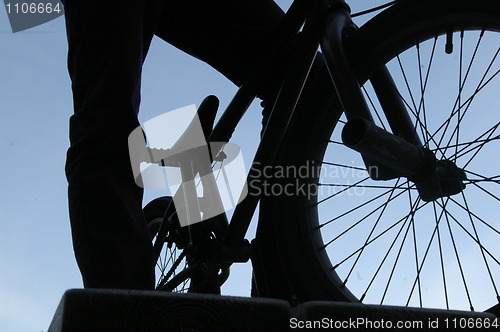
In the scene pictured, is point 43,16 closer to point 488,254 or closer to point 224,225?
point 224,225

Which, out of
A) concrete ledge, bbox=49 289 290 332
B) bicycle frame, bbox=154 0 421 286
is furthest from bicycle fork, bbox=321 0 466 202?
concrete ledge, bbox=49 289 290 332

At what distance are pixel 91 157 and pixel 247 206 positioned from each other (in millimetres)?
433

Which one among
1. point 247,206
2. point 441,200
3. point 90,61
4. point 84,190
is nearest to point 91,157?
point 84,190

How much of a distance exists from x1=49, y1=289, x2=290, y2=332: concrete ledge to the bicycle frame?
22.8 inches

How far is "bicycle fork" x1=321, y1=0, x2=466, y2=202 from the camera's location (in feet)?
2.89

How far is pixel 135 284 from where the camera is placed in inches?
29.8

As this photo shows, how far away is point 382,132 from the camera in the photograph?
87cm

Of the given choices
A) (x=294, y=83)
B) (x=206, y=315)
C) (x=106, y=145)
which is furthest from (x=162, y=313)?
(x=294, y=83)

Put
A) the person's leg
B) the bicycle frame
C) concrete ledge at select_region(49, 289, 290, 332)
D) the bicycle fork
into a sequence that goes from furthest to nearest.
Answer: the bicycle frame → the bicycle fork → the person's leg → concrete ledge at select_region(49, 289, 290, 332)

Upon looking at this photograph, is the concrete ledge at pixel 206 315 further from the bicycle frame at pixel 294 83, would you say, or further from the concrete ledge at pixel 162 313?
the bicycle frame at pixel 294 83

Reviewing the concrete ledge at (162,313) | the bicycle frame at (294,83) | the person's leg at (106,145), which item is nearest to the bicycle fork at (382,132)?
the bicycle frame at (294,83)

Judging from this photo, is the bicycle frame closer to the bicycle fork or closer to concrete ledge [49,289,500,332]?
the bicycle fork

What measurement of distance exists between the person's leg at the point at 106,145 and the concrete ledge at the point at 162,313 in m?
0.30

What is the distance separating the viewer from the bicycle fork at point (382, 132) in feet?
2.89
